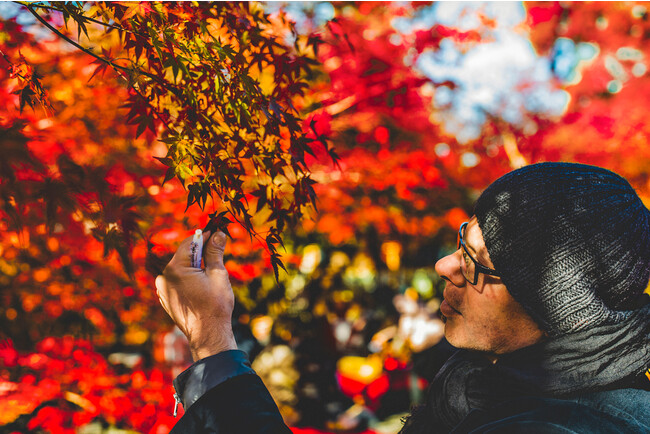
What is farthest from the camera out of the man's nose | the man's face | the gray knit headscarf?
the man's nose

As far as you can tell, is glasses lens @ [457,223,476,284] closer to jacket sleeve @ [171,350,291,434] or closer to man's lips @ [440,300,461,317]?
man's lips @ [440,300,461,317]

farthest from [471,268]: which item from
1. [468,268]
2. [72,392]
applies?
[72,392]

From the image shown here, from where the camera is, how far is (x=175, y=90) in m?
1.63

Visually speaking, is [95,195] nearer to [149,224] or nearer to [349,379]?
[149,224]

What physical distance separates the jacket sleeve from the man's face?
66 centimetres

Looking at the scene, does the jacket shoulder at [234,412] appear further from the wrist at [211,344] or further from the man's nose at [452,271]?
the man's nose at [452,271]

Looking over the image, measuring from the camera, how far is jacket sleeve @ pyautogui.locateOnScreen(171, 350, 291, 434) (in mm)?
1329

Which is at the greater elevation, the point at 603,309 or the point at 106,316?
the point at 106,316

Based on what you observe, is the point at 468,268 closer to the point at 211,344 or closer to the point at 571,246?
the point at 571,246

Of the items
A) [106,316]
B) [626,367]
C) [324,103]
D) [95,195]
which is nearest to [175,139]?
[95,195]

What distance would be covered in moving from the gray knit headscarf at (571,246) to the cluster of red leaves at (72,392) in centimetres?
334

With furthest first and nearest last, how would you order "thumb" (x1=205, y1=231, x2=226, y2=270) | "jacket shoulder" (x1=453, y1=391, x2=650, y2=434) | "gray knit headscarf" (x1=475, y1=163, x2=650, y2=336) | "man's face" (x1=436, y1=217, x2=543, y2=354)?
"thumb" (x1=205, y1=231, x2=226, y2=270)
"man's face" (x1=436, y1=217, x2=543, y2=354)
"gray knit headscarf" (x1=475, y1=163, x2=650, y2=336)
"jacket shoulder" (x1=453, y1=391, x2=650, y2=434)

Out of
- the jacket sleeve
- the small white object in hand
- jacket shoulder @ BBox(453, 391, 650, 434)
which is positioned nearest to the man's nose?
jacket shoulder @ BBox(453, 391, 650, 434)

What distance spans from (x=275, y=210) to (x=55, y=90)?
240cm
